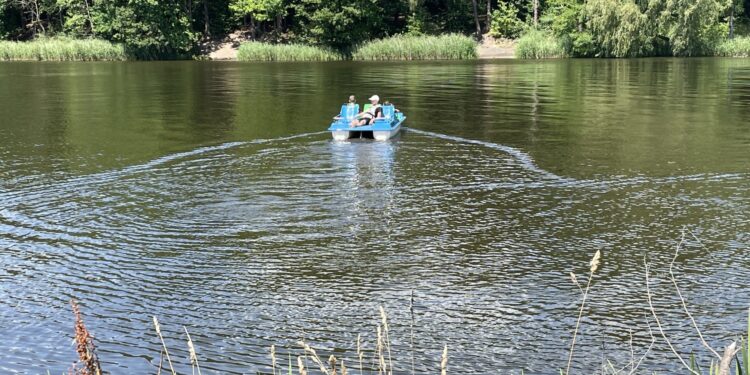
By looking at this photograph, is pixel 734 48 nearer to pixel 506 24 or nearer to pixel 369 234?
pixel 506 24

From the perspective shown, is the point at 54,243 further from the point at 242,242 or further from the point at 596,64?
the point at 596,64

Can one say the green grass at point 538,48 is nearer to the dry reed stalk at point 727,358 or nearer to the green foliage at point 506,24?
the green foliage at point 506,24

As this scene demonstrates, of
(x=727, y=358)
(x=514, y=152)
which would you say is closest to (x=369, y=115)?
(x=514, y=152)

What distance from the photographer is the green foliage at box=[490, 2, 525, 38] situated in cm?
7381

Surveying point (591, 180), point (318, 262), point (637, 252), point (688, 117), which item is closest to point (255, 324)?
point (318, 262)

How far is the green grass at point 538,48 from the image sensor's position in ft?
216

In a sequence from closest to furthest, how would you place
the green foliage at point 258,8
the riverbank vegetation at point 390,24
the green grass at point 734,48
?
the riverbank vegetation at point 390,24 < the green grass at point 734,48 < the green foliage at point 258,8

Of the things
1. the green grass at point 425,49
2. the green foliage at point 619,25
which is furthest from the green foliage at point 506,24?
the green foliage at point 619,25

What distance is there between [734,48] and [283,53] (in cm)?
3670

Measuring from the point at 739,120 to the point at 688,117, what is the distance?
1452 mm

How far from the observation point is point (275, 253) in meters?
11.1

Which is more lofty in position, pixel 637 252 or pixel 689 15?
pixel 689 15

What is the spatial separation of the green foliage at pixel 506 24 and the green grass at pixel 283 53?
52.2 feet

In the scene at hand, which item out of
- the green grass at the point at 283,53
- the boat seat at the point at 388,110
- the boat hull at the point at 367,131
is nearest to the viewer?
the boat hull at the point at 367,131
